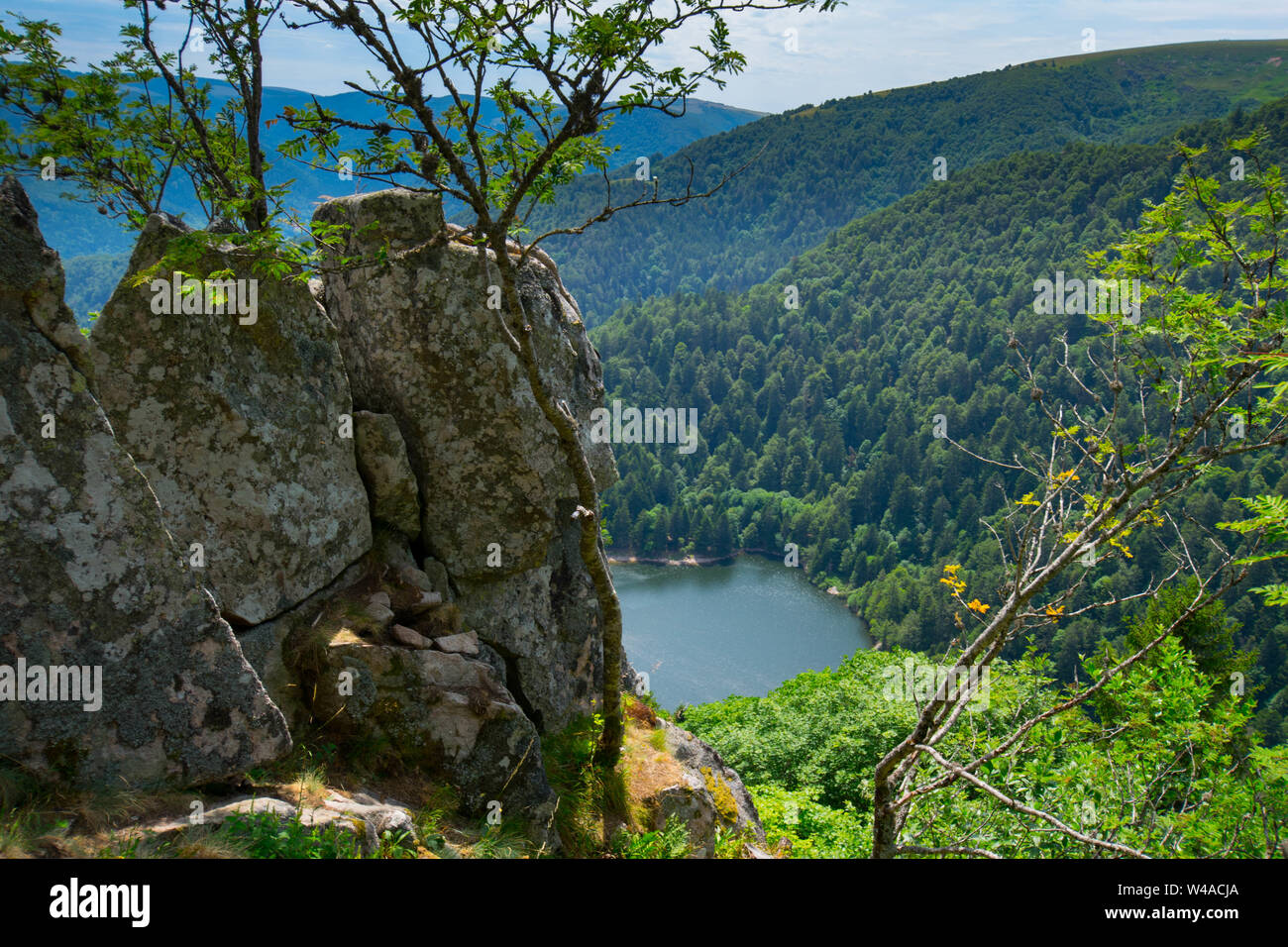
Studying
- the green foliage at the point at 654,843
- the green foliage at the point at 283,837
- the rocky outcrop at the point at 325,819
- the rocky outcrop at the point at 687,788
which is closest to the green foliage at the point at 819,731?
the rocky outcrop at the point at 687,788

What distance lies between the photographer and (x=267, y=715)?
6453mm

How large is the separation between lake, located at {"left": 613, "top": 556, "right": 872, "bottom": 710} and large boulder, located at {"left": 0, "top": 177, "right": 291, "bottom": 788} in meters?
60.4

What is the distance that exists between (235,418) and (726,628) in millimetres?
87711

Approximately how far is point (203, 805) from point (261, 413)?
3.93 meters

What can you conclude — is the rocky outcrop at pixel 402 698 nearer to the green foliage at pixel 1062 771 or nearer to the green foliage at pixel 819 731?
the green foliage at pixel 1062 771

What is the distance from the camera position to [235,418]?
316 inches

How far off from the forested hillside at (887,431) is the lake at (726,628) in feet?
19.8

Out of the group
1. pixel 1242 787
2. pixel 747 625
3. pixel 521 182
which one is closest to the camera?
pixel 521 182

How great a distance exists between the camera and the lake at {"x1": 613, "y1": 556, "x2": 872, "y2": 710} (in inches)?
3031

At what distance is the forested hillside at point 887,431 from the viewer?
335ft

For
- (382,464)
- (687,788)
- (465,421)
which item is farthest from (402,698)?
(687,788)

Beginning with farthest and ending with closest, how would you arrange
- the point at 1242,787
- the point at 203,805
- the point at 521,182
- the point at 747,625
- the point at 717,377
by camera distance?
the point at 717,377 → the point at 747,625 → the point at 1242,787 → the point at 521,182 → the point at 203,805
